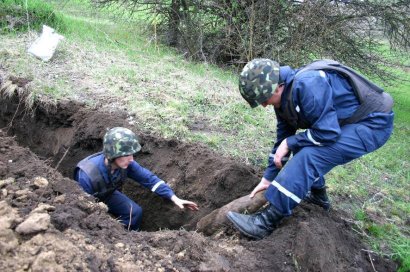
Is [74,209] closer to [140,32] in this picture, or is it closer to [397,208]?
[397,208]

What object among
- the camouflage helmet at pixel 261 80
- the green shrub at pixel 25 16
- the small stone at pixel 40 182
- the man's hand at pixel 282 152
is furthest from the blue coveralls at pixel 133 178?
the green shrub at pixel 25 16

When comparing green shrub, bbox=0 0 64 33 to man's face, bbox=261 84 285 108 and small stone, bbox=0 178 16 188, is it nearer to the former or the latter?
small stone, bbox=0 178 16 188

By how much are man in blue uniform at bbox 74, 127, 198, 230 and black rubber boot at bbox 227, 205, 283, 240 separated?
3.56ft

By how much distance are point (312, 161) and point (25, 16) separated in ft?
26.3

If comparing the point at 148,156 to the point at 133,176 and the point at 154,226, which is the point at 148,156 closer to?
the point at 133,176

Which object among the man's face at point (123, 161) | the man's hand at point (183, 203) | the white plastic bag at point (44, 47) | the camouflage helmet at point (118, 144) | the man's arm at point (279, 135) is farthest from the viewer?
the white plastic bag at point (44, 47)

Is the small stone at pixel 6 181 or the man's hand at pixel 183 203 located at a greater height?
the small stone at pixel 6 181

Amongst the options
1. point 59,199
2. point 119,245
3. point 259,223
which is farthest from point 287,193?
point 59,199

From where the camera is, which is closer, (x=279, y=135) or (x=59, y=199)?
(x=59, y=199)

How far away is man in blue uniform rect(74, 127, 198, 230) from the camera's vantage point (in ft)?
16.0

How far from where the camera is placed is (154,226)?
5855 millimetres

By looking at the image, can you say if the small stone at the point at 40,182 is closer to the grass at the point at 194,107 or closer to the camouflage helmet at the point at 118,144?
the camouflage helmet at the point at 118,144

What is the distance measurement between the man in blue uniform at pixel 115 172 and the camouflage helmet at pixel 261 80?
5.66 ft

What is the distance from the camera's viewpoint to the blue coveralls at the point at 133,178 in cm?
507
